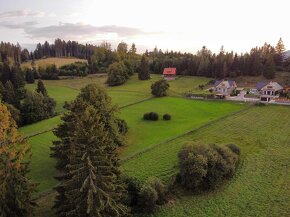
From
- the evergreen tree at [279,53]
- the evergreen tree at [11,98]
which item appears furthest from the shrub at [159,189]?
the evergreen tree at [279,53]

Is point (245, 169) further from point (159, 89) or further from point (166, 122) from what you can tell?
point (159, 89)

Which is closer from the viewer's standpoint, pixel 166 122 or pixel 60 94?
pixel 166 122

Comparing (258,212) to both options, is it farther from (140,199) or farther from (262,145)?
(262,145)

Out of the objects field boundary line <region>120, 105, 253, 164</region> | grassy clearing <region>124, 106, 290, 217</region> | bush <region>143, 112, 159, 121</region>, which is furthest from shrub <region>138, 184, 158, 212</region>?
bush <region>143, 112, 159, 121</region>

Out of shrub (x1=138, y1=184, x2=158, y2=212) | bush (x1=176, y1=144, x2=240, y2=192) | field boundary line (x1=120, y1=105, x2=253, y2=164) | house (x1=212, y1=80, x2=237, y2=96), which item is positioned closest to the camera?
shrub (x1=138, y1=184, x2=158, y2=212)

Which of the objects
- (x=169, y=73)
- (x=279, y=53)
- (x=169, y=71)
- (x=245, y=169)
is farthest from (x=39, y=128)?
(x=279, y=53)

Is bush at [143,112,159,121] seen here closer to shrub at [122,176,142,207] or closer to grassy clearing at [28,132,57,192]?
grassy clearing at [28,132,57,192]
